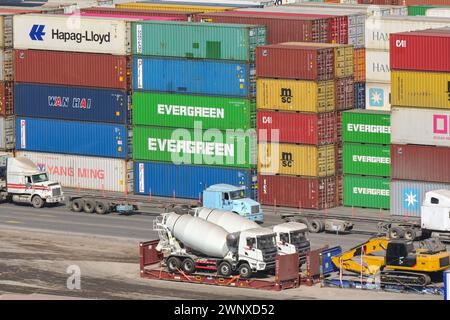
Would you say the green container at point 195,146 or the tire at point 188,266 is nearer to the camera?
the tire at point 188,266

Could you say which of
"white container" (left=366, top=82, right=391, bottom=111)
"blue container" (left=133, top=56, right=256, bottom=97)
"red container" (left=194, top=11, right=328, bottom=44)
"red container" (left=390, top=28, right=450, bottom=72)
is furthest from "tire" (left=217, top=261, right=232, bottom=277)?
"red container" (left=194, top=11, right=328, bottom=44)

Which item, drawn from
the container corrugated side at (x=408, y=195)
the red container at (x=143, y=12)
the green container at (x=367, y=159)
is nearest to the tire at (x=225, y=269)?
the container corrugated side at (x=408, y=195)

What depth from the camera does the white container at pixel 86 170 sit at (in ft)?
359

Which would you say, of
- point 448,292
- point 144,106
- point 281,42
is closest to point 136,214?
point 144,106

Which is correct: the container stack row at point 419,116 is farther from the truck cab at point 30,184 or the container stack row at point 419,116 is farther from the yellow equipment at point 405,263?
the truck cab at point 30,184

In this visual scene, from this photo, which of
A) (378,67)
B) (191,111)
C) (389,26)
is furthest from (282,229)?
(389,26)

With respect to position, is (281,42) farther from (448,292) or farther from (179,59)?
(448,292)

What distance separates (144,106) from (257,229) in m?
29.4

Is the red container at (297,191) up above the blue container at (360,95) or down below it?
below

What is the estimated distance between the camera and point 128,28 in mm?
107062

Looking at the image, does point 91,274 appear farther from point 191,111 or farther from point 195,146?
point 191,111

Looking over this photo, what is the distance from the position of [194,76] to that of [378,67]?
500 inches

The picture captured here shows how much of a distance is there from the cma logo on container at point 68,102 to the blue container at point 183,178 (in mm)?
5801

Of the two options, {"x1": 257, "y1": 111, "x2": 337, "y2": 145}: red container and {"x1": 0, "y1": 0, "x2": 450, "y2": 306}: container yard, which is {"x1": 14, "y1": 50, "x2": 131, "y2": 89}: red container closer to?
{"x1": 0, "y1": 0, "x2": 450, "y2": 306}: container yard
